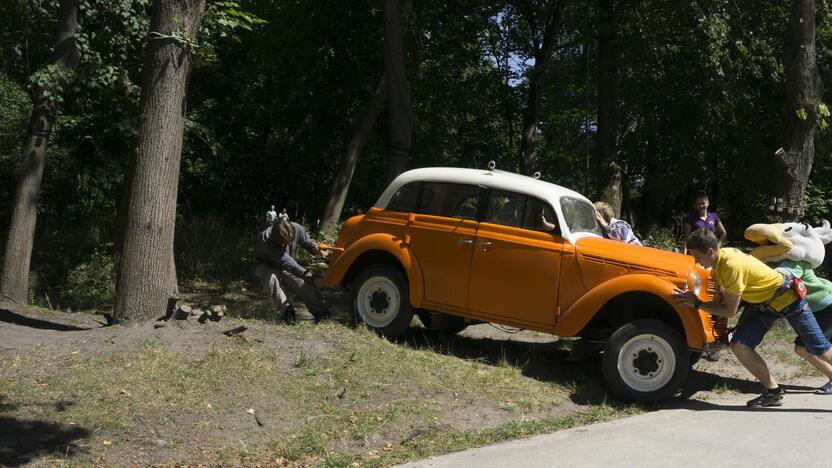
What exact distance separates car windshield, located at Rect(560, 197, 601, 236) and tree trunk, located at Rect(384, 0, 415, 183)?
22.6ft

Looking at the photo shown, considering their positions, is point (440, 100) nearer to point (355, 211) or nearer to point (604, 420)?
point (355, 211)

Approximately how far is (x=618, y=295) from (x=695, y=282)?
2.39 feet

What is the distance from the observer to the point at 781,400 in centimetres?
749

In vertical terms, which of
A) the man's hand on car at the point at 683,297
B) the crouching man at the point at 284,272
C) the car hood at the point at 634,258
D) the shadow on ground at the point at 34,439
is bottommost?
the shadow on ground at the point at 34,439

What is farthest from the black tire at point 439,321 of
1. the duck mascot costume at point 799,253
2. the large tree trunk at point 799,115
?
the large tree trunk at point 799,115

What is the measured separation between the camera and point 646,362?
760 cm

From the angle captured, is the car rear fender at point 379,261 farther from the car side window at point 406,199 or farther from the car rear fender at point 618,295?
the car rear fender at point 618,295

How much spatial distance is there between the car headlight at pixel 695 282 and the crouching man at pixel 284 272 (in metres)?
4.24

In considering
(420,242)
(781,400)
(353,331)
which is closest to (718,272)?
(781,400)

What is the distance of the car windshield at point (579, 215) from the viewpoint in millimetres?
8520

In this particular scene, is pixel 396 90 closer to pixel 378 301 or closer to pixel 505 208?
pixel 378 301

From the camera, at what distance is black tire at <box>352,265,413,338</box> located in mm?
9047

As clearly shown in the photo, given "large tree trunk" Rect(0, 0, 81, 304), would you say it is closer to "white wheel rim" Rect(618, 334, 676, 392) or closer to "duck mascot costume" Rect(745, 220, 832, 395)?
"white wheel rim" Rect(618, 334, 676, 392)

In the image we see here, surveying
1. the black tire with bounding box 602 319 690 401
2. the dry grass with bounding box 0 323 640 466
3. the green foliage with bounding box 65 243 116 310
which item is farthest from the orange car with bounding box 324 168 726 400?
the green foliage with bounding box 65 243 116 310
